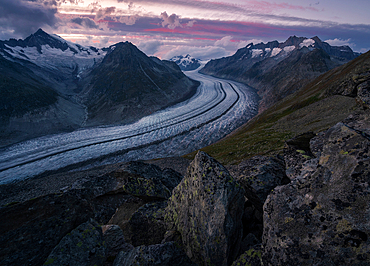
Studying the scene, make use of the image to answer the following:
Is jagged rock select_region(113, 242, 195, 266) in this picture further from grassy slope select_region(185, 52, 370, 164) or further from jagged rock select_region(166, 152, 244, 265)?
grassy slope select_region(185, 52, 370, 164)

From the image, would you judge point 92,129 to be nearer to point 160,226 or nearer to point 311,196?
point 160,226

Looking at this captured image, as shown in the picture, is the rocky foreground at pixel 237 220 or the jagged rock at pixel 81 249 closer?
the rocky foreground at pixel 237 220

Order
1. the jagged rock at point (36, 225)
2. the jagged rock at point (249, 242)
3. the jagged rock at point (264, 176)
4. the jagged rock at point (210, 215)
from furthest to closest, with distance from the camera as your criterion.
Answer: the jagged rock at point (264, 176)
the jagged rock at point (249, 242)
the jagged rock at point (210, 215)
the jagged rock at point (36, 225)

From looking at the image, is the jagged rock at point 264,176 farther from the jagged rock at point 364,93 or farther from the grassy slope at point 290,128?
the grassy slope at point 290,128

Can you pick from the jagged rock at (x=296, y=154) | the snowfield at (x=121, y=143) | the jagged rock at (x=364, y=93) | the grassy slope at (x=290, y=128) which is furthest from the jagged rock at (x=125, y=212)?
the snowfield at (x=121, y=143)

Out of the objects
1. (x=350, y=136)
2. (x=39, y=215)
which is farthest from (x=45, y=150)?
(x=350, y=136)

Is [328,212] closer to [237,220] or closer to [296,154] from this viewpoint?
[237,220]
